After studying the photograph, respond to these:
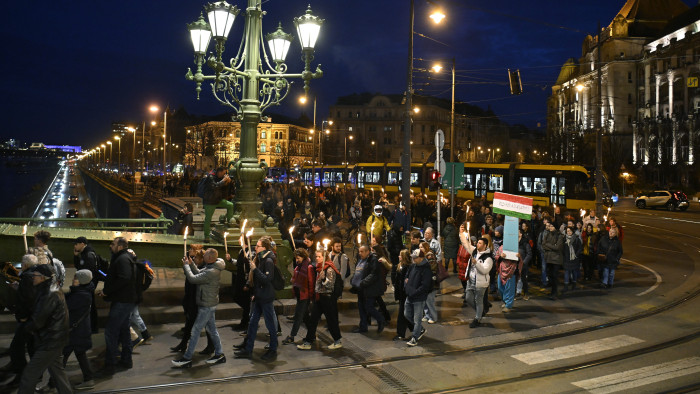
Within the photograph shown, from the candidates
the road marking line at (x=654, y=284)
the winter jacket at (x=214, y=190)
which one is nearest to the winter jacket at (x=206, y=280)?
the winter jacket at (x=214, y=190)

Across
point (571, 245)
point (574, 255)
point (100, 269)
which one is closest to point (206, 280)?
point (100, 269)

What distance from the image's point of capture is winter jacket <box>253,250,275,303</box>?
25.2 ft

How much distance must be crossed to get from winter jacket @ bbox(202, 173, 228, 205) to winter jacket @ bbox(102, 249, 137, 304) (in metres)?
3.73

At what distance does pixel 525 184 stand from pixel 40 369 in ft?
90.9

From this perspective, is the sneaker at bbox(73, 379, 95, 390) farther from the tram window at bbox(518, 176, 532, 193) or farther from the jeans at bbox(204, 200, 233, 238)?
the tram window at bbox(518, 176, 532, 193)

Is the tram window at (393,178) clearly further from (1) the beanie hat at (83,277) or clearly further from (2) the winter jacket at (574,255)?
(1) the beanie hat at (83,277)

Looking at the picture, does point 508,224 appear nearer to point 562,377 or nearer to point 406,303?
point 406,303

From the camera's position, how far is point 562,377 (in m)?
7.23

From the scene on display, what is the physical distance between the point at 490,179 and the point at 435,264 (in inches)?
929

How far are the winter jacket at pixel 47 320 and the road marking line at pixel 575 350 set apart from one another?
20.2 feet

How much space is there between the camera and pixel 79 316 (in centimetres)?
657

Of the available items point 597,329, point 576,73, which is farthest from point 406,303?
point 576,73

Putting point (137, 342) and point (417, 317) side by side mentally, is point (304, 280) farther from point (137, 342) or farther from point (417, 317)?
point (137, 342)

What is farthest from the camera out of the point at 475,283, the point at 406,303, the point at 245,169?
the point at 245,169
